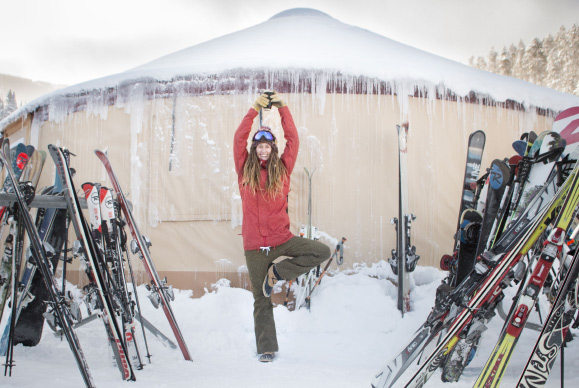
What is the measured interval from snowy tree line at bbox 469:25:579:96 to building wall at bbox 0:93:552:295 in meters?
15.5

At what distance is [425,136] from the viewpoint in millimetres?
4527

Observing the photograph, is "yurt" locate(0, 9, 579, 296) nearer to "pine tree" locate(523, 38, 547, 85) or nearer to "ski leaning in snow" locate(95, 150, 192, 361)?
"ski leaning in snow" locate(95, 150, 192, 361)

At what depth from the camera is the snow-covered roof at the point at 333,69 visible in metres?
4.34

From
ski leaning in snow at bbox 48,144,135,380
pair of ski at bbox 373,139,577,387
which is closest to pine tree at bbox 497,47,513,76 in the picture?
pair of ski at bbox 373,139,577,387

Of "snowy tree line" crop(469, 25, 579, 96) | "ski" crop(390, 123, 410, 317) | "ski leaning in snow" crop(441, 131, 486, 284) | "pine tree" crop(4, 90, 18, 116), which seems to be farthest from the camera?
"pine tree" crop(4, 90, 18, 116)

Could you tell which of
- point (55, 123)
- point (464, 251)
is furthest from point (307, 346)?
point (55, 123)

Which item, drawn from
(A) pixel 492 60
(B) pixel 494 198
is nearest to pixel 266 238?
(B) pixel 494 198

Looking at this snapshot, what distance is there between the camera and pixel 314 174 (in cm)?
434

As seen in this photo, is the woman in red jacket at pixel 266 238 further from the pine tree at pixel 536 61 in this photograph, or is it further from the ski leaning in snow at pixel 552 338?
the pine tree at pixel 536 61

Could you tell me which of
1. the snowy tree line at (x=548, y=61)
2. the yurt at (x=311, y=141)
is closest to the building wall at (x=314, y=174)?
the yurt at (x=311, y=141)

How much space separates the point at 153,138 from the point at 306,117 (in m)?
1.74

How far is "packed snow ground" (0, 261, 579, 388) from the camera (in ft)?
6.84

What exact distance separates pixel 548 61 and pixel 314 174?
1986 centimetres

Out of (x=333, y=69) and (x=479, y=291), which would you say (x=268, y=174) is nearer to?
(x=479, y=291)
